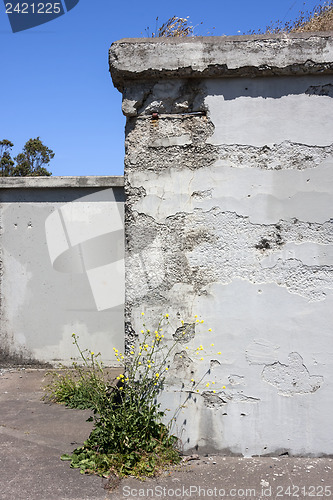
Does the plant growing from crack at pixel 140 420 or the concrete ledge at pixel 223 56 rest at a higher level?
the concrete ledge at pixel 223 56

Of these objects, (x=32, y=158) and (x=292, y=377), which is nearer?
(x=292, y=377)

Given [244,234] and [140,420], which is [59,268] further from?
[244,234]

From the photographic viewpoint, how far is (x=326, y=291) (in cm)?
332

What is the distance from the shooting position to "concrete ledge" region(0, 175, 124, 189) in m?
6.38

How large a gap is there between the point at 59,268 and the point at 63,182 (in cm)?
116

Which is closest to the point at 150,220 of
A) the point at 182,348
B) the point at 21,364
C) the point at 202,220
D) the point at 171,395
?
the point at 202,220

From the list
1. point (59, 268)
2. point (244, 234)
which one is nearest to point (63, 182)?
point (59, 268)

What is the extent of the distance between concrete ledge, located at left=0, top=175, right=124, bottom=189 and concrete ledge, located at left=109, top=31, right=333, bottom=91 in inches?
117

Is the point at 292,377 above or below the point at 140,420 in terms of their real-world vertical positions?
above

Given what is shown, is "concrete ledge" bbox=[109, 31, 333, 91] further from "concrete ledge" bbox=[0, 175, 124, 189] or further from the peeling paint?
"concrete ledge" bbox=[0, 175, 124, 189]

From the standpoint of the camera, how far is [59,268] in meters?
6.47

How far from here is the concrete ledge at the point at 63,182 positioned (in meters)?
6.38

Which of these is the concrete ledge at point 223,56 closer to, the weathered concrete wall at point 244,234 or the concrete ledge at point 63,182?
the weathered concrete wall at point 244,234

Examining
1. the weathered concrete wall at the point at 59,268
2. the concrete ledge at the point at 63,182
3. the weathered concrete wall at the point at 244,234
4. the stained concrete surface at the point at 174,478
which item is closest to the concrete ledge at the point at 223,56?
the weathered concrete wall at the point at 244,234
